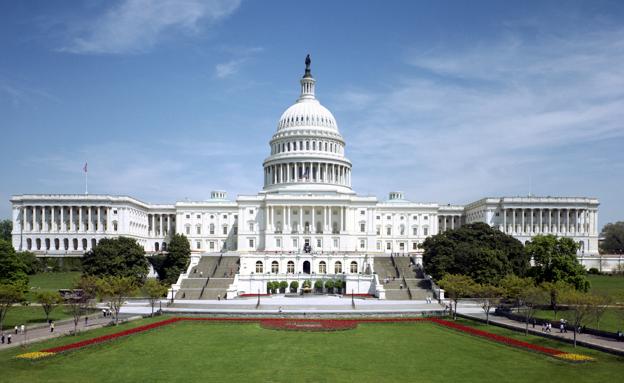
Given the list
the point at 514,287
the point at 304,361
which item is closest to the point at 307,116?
the point at 514,287

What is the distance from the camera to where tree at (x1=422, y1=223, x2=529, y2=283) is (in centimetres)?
8219

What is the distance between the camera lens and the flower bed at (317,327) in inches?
1604

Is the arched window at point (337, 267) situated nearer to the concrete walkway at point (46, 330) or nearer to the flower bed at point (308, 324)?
the flower bed at point (308, 324)

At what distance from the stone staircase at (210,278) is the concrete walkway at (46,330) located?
2224cm

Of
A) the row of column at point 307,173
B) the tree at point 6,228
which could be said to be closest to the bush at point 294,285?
the row of column at point 307,173

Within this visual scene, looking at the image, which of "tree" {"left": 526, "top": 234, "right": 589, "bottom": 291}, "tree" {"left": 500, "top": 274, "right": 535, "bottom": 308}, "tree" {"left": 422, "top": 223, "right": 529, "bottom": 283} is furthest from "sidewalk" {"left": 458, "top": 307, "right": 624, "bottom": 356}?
"tree" {"left": 422, "top": 223, "right": 529, "bottom": 283}

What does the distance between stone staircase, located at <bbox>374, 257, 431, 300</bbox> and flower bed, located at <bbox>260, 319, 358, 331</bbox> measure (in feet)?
85.3

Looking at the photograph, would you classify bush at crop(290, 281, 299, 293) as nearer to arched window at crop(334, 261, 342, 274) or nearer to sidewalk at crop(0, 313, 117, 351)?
arched window at crop(334, 261, 342, 274)

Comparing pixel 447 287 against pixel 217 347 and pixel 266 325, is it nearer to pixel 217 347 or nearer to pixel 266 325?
pixel 266 325

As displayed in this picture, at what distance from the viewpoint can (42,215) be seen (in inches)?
5192

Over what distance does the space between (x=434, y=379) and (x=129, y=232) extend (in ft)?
357

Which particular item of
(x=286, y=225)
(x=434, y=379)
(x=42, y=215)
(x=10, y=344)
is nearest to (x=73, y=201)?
(x=42, y=215)

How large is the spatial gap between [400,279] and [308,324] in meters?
36.4

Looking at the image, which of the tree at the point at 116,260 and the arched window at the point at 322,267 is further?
the arched window at the point at 322,267
